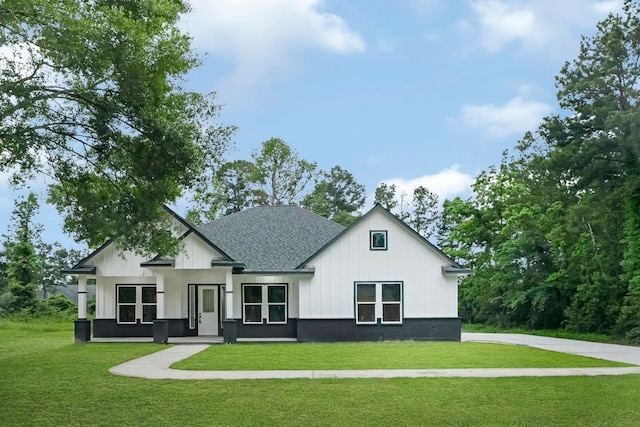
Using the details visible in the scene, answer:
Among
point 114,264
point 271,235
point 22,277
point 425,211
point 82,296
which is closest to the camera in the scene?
point 82,296

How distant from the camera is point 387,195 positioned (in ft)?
188

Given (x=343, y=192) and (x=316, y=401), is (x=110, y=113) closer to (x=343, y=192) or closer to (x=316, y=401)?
(x=316, y=401)

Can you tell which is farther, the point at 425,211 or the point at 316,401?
the point at 425,211

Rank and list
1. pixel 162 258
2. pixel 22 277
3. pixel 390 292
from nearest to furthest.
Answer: pixel 162 258
pixel 390 292
pixel 22 277

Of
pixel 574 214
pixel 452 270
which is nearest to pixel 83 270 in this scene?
pixel 452 270

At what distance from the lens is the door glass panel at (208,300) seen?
25500 mm

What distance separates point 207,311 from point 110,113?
13.8 metres

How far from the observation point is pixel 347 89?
64.2 ft

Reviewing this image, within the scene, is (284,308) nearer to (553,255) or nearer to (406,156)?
A: (406,156)

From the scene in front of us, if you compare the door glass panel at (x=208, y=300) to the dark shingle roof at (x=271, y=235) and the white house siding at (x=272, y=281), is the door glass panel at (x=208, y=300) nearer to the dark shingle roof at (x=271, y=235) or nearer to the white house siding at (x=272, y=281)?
the white house siding at (x=272, y=281)

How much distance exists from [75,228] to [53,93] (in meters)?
3.67

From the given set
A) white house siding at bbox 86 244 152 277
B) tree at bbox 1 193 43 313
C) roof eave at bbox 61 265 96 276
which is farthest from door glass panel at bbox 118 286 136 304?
tree at bbox 1 193 43 313

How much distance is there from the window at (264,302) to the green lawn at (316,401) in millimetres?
10875

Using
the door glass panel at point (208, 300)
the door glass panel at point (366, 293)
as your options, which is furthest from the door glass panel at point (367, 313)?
the door glass panel at point (208, 300)
